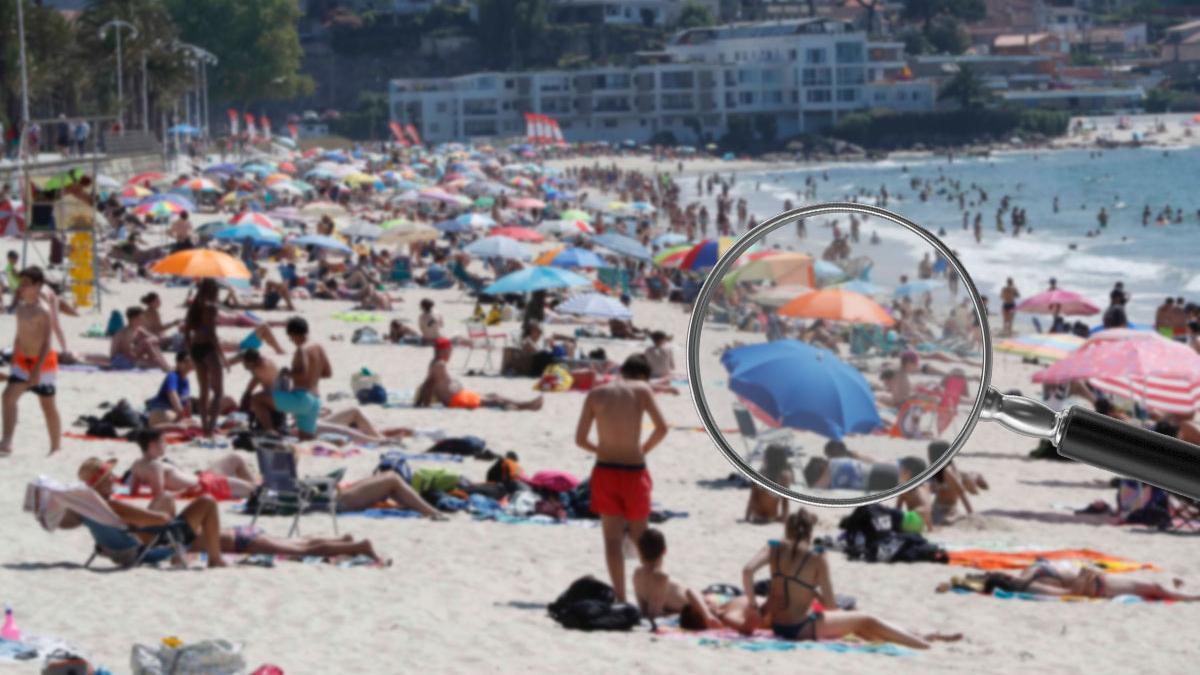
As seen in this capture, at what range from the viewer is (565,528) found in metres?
9.85

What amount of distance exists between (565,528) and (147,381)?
6.09 meters

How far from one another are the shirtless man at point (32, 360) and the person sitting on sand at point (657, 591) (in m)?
4.24

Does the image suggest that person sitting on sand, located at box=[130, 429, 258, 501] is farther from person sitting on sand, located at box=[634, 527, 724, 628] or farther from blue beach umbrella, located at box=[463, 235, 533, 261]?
blue beach umbrella, located at box=[463, 235, 533, 261]

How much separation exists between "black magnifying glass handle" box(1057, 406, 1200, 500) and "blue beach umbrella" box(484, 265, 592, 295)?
17274 mm

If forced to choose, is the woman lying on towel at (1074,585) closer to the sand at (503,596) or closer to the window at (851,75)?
the sand at (503,596)

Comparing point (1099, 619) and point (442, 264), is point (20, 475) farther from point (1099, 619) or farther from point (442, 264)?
point (442, 264)

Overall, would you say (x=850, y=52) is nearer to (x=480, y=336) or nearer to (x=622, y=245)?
(x=622, y=245)

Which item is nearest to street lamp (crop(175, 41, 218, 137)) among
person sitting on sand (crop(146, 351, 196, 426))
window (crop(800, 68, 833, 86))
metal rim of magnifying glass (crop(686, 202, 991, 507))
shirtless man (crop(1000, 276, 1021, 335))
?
window (crop(800, 68, 833, 86))

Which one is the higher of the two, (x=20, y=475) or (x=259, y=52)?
(x=259, y=52)

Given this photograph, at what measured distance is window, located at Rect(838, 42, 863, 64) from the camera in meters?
124

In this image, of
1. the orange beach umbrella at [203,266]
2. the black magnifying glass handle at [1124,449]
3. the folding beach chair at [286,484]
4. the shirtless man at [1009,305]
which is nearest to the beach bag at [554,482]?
the folding beach chair at [286,484]

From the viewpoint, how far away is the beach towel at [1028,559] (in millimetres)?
9289

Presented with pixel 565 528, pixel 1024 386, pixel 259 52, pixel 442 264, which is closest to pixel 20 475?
pixel 565 528

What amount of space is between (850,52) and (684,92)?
12757 millimetres
